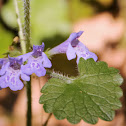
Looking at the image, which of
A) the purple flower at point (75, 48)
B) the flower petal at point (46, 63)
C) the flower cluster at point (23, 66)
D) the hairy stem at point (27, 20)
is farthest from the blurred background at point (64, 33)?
A: the flower petal at point (46, 63)

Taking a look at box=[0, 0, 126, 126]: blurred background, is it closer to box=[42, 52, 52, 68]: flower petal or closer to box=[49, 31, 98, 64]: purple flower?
box=[49, 31, 98, 64]: purple flower

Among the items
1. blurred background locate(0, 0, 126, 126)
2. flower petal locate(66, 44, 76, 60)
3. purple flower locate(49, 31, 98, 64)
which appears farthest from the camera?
blurred background locate(0, 0, 126, 126)

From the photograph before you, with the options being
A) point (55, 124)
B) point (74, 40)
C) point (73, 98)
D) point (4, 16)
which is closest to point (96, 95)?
point (73, 98)

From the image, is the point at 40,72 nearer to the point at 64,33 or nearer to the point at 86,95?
the point at 86,95

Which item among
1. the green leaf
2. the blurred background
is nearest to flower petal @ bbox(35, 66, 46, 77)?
the green leaf

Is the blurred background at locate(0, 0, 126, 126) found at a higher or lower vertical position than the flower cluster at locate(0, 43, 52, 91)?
higher

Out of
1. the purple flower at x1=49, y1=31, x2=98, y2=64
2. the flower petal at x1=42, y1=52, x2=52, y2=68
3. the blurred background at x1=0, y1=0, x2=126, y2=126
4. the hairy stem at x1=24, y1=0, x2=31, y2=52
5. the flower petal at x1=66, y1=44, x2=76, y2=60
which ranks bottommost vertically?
the flower petal at x1=42, y1=52, x2=52, y2=68

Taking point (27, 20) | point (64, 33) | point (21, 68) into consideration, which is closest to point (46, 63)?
point (21, 68)

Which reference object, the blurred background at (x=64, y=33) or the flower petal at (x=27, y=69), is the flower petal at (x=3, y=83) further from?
the blurred background at (x=64, y=33)
